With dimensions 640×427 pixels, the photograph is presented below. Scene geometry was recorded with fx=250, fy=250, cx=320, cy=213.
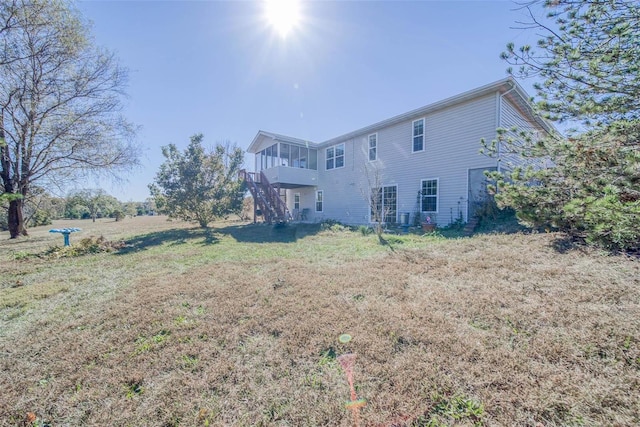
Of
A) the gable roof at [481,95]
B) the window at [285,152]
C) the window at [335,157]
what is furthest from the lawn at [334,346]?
the window at [285,152]

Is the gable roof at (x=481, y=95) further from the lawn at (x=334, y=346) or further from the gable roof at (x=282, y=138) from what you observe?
the lawn at (x=334, y=346)

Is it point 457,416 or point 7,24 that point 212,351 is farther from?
point 7,24

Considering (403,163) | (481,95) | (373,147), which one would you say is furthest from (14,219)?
(481,95)

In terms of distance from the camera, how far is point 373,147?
43.7 feet

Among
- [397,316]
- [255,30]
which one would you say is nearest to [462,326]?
[397,316]

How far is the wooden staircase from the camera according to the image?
576 inches

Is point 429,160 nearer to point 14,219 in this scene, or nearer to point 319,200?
point 319,200

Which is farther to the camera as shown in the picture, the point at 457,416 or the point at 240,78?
the point at 240,78

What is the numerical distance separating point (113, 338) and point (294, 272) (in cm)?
291

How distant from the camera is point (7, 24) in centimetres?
845

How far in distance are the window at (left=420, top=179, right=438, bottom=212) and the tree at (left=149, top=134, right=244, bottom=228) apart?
31.7 feet

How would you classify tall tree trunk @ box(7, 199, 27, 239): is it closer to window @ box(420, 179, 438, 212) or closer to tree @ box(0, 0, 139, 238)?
tree @ box(0, 0, 139, 238)

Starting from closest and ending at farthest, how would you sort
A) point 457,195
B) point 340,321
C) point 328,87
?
point 340,321, point 457,195, point 328,87

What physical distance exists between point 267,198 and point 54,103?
1045 cm
